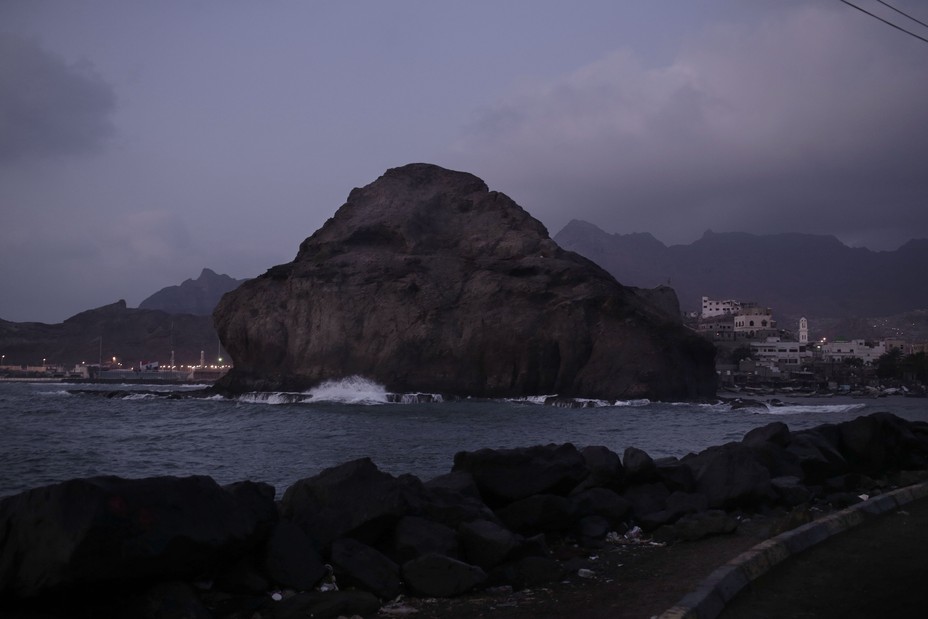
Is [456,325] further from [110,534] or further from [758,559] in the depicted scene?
[110,534]

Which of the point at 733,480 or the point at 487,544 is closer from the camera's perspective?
the point at 487,544

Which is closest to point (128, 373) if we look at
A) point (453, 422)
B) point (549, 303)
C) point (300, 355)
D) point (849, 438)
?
point (300, 355)

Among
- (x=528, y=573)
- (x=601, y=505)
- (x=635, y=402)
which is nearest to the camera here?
(x=528, y=573)

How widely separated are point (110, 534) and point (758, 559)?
5462 millimetres

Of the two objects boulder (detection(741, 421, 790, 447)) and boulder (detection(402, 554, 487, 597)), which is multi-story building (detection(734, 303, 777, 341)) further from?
boulder (detection(402, 554, 487, 597))

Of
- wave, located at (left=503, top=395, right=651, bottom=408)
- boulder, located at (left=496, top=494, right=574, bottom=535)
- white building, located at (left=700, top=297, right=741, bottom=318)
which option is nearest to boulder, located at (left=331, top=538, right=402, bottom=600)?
boulder, located at (left=496, top=494, right=574, bottom=535)

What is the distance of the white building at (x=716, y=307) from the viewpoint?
162750 millimetres

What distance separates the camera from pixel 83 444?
1080 inches

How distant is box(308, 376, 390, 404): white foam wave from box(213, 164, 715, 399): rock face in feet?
2.69

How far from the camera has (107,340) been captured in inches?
7426

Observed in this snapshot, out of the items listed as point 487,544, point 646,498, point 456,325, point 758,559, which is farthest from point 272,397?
point 758,559

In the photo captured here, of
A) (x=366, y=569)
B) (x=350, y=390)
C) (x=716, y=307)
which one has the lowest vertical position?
(x=350, y=390)

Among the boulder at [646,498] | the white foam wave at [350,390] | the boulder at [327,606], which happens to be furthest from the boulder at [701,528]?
the white foam wave at [350,390]

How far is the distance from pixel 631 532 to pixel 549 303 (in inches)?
2415
